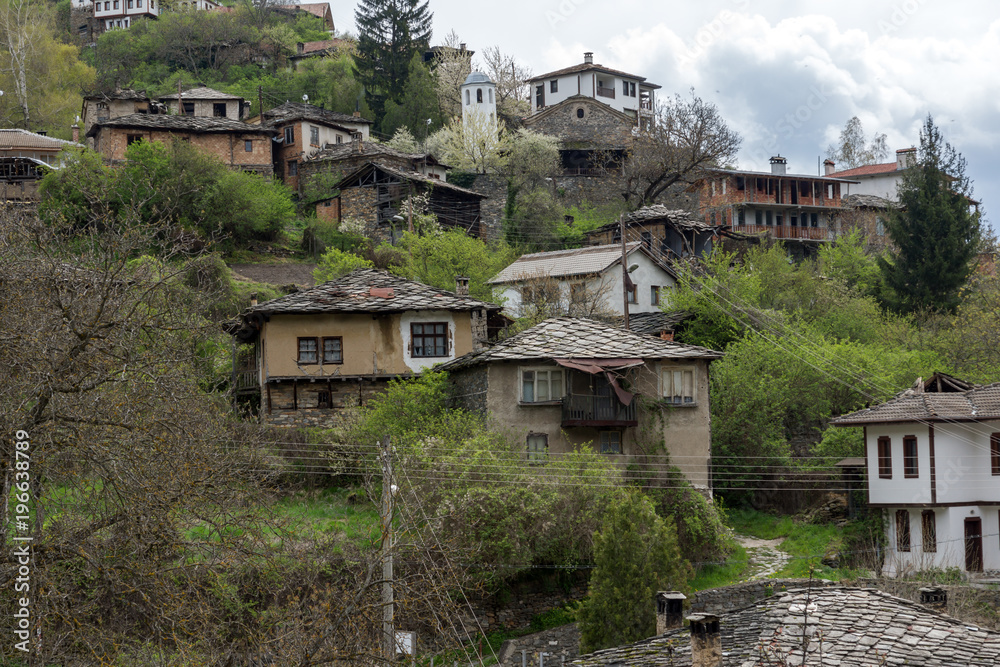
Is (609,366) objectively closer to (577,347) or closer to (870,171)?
(577,347)

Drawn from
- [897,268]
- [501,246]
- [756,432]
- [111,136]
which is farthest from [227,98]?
[756,432]

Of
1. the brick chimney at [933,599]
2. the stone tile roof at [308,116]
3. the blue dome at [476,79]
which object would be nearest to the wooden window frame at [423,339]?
the brick chimney at [933,599]

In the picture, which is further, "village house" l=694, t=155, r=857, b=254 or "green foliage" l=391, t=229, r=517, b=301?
"village house" l=694, t=155, r=857, b=254

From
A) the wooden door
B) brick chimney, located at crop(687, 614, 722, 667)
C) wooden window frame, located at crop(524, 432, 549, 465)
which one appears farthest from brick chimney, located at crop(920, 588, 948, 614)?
the wooden door

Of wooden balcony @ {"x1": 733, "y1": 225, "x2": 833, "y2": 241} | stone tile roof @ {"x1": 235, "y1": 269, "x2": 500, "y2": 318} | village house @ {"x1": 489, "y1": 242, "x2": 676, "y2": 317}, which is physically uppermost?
wooden balcony @ {"x1": 733, "y1": 225, "x2": 833, "y2": 241}

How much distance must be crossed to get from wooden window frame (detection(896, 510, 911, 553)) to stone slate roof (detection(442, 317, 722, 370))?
23.9 feet

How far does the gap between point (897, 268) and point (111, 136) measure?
135 ft

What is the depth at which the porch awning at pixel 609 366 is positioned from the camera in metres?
31.6

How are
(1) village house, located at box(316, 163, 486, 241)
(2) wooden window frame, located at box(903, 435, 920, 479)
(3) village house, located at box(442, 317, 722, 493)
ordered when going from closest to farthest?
(3) village house, located at box(442, 317, 722, 493)
(2) wooden window frame, located at box(903, 435, 920, 479)
(1) village house, located at box(316, 163, 486, 241)

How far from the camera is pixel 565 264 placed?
50.5 meters

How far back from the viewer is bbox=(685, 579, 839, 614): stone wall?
1101 inches

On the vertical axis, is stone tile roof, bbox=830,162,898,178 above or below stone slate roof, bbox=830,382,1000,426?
above

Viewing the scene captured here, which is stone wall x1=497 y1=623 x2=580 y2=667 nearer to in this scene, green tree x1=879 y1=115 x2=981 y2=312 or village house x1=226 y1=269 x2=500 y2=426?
village house x1=226 y1=269 x2=500 y2=426

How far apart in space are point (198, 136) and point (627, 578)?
46.4m
